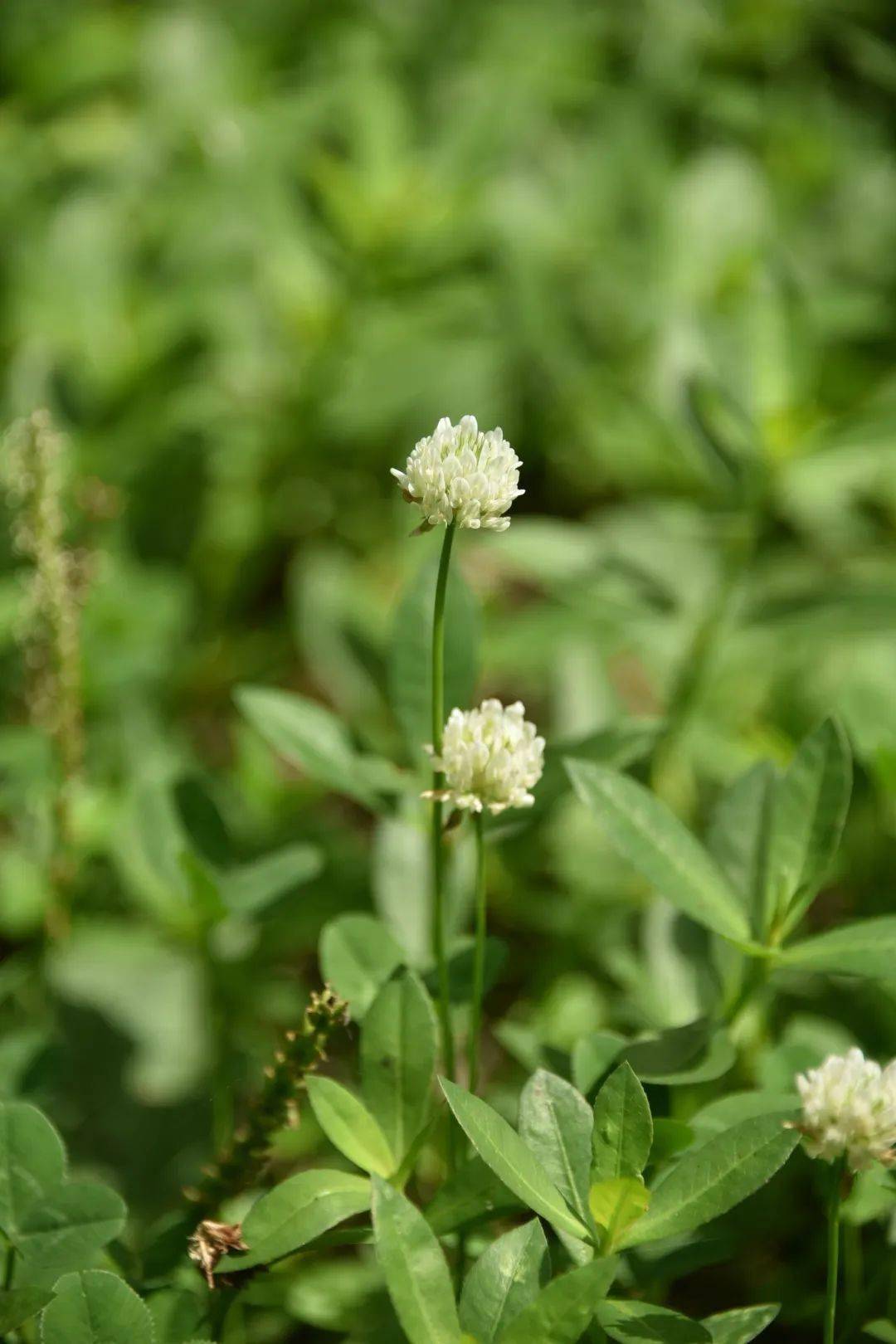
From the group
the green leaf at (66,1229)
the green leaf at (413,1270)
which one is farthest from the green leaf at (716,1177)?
the green leaf at (66,1229)

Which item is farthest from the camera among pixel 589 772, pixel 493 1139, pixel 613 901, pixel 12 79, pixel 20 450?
pixel 12 79

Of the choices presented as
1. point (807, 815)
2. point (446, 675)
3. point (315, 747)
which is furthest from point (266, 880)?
point (807, 815)

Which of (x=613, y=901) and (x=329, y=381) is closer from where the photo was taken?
(x=613, y=901)

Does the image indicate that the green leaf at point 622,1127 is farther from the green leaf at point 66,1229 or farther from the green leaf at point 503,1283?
the green leaf at point 66,1229

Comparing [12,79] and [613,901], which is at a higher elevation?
[12,79]

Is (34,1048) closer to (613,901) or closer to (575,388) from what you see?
(613,901)

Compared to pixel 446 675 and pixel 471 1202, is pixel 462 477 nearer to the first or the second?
pixel 446 675

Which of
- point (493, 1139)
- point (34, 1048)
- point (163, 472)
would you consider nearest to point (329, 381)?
point (163, 472)
